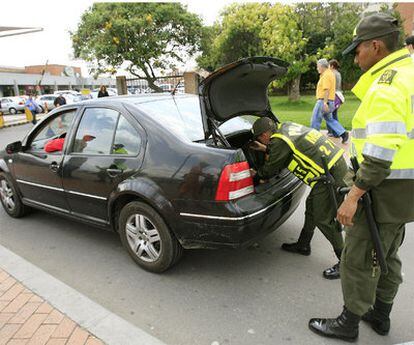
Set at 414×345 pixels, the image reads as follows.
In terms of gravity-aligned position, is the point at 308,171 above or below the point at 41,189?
above

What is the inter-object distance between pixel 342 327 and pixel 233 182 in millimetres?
1233

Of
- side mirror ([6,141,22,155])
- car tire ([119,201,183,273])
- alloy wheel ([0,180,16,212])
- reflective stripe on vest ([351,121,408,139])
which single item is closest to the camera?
reflective stripe on vest ([351,121,408,139])

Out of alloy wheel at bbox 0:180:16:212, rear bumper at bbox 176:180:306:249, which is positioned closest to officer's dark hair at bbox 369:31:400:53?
rear bumper at bbox 176:180:306:249

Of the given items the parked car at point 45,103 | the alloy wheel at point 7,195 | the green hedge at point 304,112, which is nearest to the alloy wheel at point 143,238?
the alloy wheel at point 7,195

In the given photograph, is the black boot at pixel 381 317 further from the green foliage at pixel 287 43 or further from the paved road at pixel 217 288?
the green foliage at pixel 287 43

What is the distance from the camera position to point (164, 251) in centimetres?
307

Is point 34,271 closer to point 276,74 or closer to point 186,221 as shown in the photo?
point 186,221

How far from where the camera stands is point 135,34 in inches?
630

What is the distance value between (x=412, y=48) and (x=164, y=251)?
5.74 metres

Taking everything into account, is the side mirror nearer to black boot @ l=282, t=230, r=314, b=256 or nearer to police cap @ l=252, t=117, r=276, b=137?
police cap @ l=252, t=117, r=276, b=137

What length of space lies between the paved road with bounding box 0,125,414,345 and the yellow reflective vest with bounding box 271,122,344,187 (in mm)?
912

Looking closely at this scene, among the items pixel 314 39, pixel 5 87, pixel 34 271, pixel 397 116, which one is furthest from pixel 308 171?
pixel 5 87

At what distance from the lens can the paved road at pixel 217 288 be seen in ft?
8.10

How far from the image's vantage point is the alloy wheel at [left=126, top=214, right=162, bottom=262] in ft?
10.3
